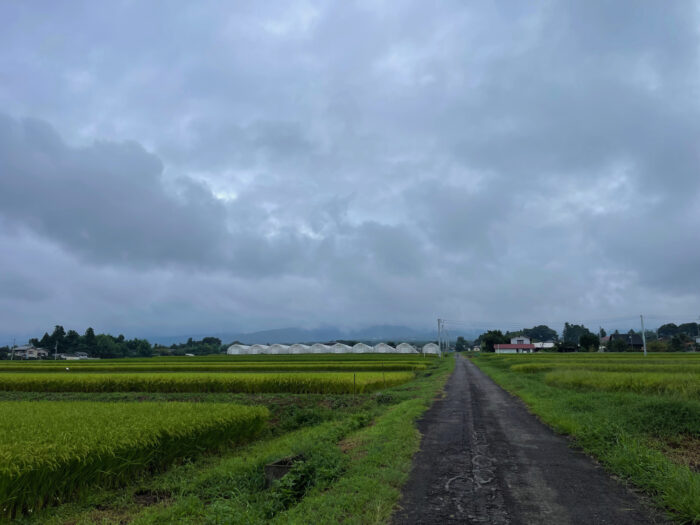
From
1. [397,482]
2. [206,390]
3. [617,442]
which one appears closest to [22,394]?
[206,390]

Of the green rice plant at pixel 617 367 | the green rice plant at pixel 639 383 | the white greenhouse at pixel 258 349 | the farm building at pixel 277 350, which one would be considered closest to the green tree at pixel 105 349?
the white greenhouse at pixel 258 349

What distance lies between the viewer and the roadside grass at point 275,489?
659 centimetres

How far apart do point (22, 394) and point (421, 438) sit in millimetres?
28532

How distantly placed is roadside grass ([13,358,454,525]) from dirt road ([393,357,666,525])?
54 centimetres

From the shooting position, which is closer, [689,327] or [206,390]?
[206,390]

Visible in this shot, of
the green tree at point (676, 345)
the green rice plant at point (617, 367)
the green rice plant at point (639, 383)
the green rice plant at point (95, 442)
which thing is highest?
the green rice plant at point (95, 442)

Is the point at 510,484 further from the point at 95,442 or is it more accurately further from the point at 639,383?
the point at 639,383

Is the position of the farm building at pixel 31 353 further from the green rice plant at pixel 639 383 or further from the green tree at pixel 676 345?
the green tree at pixel 676 345

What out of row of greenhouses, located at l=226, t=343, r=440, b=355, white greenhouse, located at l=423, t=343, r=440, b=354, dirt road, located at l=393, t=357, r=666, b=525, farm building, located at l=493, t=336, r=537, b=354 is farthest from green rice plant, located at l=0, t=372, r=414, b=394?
farm building, located at l=493, t=336, r=537, b=354

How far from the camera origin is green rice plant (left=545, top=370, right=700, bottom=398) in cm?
1802

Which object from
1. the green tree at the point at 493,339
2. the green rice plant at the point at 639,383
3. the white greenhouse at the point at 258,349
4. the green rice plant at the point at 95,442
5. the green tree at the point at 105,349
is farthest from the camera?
the green tree at the point at 493,339

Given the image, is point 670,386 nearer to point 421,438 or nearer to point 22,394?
point 421,438

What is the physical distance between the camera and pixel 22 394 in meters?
27.4

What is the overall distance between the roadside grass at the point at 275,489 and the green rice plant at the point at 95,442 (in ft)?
1.17
